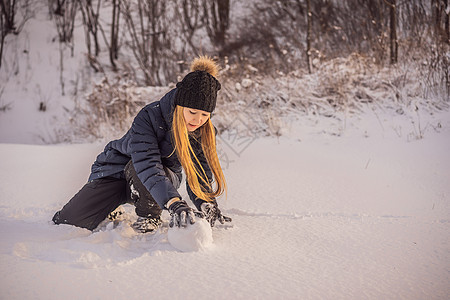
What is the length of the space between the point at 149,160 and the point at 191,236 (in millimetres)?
366

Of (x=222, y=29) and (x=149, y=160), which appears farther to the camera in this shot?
(x=222, y=29)

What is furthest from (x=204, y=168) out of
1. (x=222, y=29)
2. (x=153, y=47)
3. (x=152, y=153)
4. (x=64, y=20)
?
(x=64, y=20)

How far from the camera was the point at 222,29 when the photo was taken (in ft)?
31.4

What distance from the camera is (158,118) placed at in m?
1.55

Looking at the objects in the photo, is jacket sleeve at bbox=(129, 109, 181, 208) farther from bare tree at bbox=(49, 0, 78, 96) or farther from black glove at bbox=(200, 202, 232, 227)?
bare tree at bbox=(49, 0, 78, 96)

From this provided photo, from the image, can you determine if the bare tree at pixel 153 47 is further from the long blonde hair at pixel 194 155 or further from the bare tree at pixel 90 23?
the long blonde hair at pixel 194 155

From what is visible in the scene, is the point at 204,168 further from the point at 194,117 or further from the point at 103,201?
the point at 103,201

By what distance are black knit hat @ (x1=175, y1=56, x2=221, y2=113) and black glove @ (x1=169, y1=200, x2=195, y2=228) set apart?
15.4 inches

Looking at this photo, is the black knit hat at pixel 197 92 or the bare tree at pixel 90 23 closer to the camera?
the black knit hat at pixel 197 92

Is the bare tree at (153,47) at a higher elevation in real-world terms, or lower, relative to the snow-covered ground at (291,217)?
higher

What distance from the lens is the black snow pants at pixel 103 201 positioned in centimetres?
161

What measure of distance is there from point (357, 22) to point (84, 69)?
6.47m

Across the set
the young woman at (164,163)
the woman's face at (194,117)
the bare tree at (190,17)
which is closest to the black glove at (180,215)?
the young woman at (164,163)

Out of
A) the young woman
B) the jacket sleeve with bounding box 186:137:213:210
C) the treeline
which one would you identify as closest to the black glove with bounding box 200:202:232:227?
the young woman
